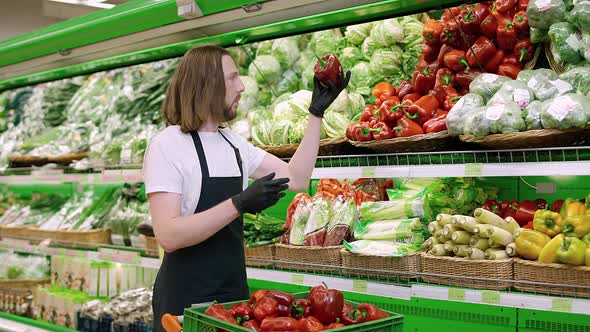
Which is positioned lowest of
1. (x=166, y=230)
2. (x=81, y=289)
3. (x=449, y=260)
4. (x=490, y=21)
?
(x=81, y=289)

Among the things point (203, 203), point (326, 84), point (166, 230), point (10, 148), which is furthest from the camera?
point (10, 148)

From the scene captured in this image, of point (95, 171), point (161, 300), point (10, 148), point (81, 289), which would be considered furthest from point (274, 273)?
point (10, 148)

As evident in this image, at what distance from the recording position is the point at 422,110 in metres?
2.81

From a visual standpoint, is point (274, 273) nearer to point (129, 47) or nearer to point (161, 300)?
point (161, 300)

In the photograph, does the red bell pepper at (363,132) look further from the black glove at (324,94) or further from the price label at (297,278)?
the price label at (297,278)

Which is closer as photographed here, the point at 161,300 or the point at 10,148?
the point at 161,300

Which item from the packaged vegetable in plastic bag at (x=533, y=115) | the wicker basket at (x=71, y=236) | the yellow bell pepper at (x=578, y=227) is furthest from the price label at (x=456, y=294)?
the wicker basket at (x=71, y=236)

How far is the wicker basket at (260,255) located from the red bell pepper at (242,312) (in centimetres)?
123

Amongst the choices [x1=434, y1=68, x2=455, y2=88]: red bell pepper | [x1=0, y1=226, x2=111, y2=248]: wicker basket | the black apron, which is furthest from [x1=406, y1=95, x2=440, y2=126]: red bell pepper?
[x1=0, y1=226, x2=111, y2=248]: wicker basket

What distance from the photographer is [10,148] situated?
5.67 meters

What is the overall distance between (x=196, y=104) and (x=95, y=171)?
2.12 meters

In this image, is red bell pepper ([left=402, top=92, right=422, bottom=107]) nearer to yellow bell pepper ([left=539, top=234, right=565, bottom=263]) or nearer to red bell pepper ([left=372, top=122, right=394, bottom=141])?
red bell pepper ([left=372, top=122, right=394, bottom=141])

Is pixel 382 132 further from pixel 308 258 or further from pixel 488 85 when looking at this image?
pixel 308 258

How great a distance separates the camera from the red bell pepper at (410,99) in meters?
2.89
